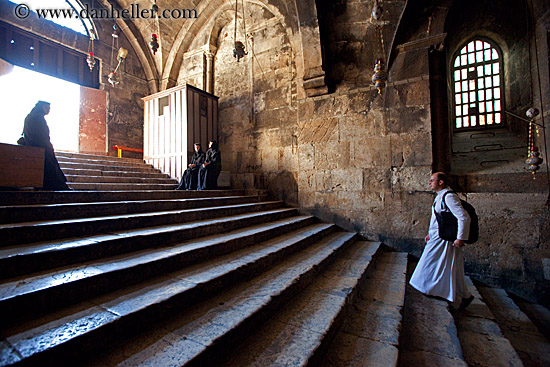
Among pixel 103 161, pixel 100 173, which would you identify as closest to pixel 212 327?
pixel 100 173

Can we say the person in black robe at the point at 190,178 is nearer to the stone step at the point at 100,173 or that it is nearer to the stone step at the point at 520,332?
the stone step at the point at 100,173

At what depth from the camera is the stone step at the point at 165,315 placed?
122cm

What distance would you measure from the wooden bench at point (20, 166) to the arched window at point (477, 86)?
7.77 m

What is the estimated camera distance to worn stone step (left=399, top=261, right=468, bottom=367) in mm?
1895

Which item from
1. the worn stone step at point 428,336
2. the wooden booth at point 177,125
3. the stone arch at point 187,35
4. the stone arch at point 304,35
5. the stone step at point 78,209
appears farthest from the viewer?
the stone arch at point 187,35

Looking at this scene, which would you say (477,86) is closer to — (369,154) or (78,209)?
(369,154)

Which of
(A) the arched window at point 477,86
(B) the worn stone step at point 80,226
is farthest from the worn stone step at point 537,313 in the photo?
(B) the worn stone step at point 80,226

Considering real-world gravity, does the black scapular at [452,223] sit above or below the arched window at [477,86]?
below

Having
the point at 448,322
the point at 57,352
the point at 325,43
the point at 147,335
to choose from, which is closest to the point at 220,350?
the point at 147,335

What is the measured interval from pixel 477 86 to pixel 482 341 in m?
5.54

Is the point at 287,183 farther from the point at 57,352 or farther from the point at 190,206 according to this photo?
the point at 57,352

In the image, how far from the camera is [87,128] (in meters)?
7.40

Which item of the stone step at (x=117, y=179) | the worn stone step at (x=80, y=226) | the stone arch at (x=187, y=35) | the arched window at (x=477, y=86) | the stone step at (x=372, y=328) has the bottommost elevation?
the stone step at (x=372, y=328)

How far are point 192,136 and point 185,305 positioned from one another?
228 inches
